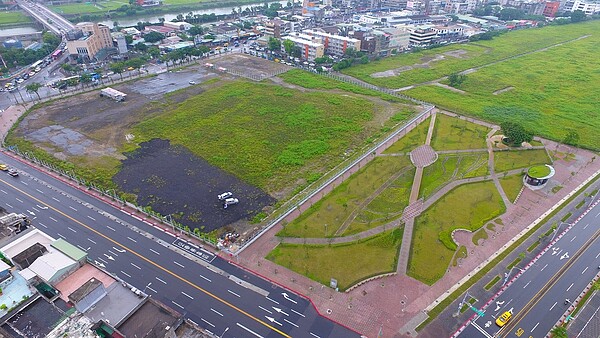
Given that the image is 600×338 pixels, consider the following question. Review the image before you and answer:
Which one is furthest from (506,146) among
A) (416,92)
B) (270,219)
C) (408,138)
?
(270,219)

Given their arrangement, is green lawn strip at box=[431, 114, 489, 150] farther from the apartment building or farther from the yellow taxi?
the apartment building

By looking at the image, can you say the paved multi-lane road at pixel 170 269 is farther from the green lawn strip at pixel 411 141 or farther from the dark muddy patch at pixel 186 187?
the green lawn strip at pixel 411 141

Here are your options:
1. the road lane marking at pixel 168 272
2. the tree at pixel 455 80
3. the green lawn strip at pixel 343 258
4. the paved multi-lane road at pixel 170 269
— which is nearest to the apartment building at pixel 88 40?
the paved multi-lane road at pixel 170 269

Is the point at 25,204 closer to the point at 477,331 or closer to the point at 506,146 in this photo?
the point at 477,331

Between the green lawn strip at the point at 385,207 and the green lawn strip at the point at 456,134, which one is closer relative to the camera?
the green lawn strip at the point at 385,207

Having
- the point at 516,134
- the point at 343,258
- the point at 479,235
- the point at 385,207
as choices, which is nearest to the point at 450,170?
the point at 479,235

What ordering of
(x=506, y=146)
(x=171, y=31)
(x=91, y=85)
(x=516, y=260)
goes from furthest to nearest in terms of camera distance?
(x=171, y=31), (x=91, y=85), (x=506, y=146), (x=516, y=260)
